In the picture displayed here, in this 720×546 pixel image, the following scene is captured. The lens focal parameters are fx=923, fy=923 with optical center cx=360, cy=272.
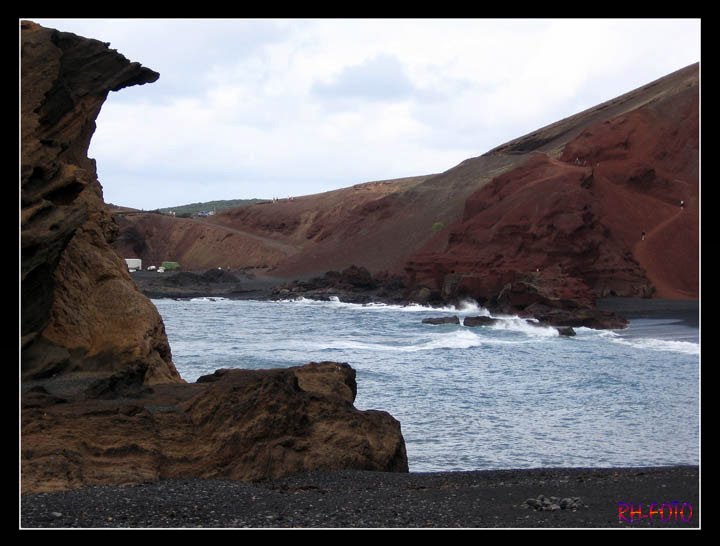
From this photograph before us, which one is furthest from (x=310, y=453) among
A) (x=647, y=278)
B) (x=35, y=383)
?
(x=647, y=278)

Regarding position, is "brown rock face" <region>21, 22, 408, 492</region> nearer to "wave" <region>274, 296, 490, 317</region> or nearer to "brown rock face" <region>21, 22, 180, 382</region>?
"brown rock face" <region>21, 22, 180, 382</region>

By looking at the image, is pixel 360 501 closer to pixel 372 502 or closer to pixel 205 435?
pixel 372 502

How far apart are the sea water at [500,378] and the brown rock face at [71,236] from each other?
14.1 ft

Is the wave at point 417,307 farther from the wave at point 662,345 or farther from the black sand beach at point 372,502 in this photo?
the black sand beach at point 372,502

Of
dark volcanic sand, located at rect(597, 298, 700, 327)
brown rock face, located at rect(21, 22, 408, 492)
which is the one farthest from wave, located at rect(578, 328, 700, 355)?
brown rock face, located at rect(21, 22, 408, 492)

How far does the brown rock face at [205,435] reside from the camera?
805 cm

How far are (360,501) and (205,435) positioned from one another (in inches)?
75.7

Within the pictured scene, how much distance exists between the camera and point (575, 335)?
3225 centimetres

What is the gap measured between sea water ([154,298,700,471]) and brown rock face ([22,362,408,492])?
10.3ft

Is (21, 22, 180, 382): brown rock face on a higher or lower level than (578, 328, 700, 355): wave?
higher

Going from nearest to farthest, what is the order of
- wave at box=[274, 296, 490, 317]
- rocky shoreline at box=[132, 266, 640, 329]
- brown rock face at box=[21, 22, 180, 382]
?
brown rock face at box=[21, 22, 180, 382] < rocky shoreline at box=[132, 266, 640, 329] < wave at box=[274, 296, 490, 317]

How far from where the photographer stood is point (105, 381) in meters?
9.60

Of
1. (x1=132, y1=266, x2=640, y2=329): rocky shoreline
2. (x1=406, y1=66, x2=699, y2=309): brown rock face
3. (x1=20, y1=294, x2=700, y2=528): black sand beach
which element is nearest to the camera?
(x1=20, y1=294, x2=700, y2=528): black sand beach

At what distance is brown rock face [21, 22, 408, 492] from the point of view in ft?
27.4
